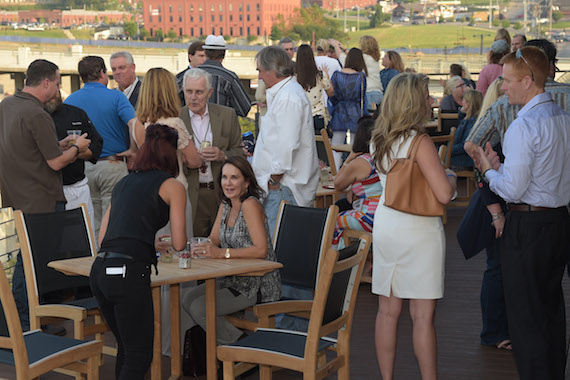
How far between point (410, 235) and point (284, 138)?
117 centimetres

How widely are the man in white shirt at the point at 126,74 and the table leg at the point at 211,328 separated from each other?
8.73 feet

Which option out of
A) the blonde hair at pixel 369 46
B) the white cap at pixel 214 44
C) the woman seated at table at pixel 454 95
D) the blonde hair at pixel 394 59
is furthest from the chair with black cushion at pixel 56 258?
the woman seated at table at pixel 454 95

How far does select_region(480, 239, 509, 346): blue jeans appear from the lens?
4.11m

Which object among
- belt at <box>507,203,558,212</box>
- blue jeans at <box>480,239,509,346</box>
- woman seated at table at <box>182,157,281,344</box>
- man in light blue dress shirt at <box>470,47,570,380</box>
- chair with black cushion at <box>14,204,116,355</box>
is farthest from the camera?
blue jeans at <box>480,239,509,346</box>

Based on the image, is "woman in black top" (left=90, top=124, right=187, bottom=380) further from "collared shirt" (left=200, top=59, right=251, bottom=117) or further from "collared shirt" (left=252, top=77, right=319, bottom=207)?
"collared shirt" (left=200, top=59, right=251, bottom=117)

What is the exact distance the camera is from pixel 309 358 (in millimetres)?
2898

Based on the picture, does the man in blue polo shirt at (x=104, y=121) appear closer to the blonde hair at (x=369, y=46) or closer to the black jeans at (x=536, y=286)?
the black jeans at (x=536, y=286)

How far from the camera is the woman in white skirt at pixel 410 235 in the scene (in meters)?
3.12

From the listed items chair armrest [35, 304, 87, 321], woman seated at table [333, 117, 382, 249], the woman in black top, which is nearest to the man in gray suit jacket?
woman seated at table [333, 117, 382, 249]

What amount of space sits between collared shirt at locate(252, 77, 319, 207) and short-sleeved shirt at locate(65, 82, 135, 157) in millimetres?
1375

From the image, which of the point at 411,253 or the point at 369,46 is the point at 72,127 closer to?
the point at 411,253

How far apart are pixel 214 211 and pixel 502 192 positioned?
1983 millimetres

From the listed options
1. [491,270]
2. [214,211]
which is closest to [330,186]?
[214,211]

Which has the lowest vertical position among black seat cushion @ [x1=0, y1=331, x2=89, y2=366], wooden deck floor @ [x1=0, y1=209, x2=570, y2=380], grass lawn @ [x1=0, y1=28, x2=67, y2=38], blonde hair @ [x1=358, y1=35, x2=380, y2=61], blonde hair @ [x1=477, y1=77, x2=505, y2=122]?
wooden deck floor @ [x1=0, y1=209, x2=570, y2=380]
